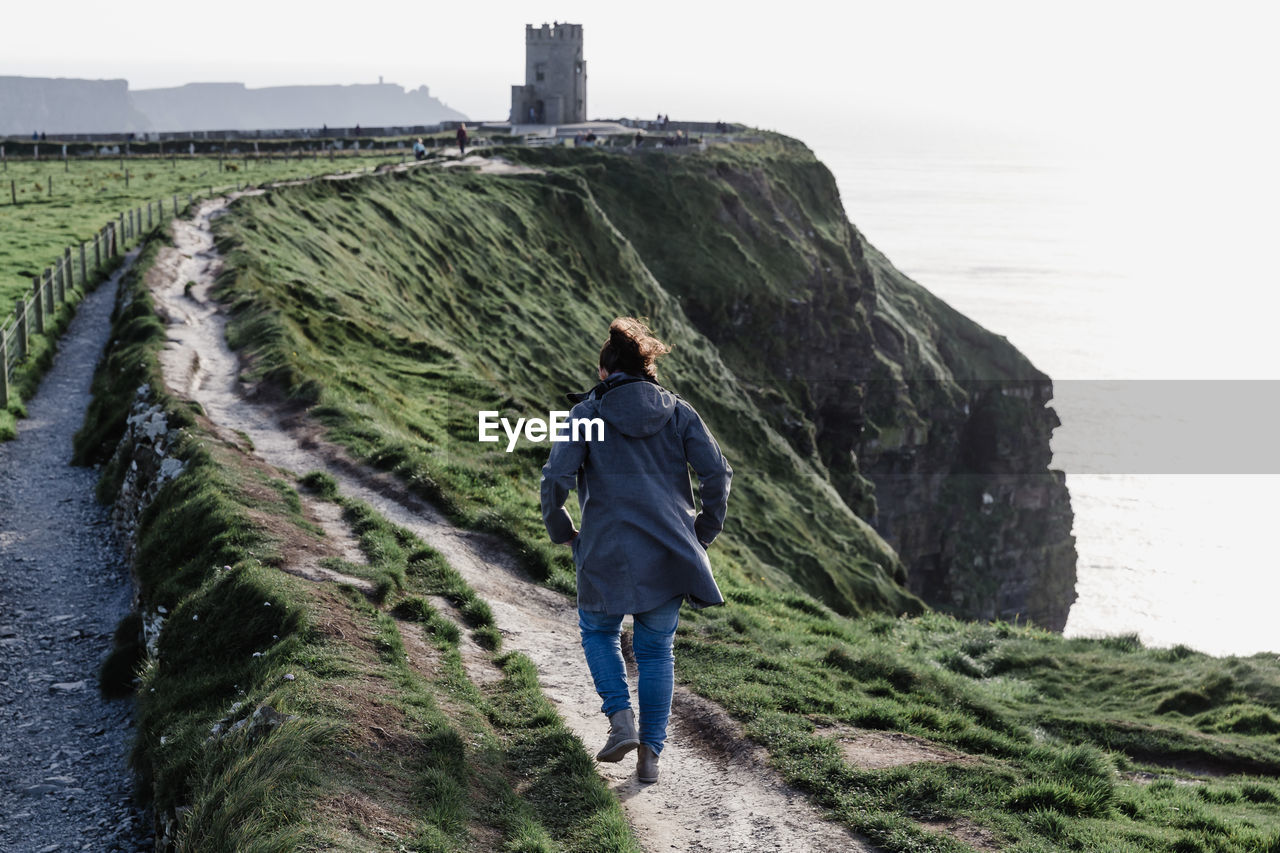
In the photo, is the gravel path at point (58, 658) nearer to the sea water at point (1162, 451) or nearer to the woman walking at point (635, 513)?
the woman walking at point (635, 513)

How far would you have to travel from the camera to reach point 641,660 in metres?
7.86

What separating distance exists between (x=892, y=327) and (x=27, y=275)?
7382cm

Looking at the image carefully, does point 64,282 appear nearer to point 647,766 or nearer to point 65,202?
point 65,202

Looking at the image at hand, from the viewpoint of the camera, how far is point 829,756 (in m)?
9.03

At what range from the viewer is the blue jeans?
771 centimetres

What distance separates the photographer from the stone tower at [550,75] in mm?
105125

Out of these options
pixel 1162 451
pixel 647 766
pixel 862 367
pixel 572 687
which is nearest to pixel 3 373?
pixel 572 687

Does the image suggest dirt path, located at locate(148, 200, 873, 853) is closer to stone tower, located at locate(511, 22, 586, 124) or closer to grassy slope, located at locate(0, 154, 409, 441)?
grassy slope, located at locate(0, 154, 409, 441)

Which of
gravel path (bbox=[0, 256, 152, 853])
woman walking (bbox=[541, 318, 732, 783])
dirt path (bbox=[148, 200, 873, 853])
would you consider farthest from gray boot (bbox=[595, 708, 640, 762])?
gravel path (bbox=[0, 256, 152, 853])

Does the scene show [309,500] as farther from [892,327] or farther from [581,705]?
[892,327]

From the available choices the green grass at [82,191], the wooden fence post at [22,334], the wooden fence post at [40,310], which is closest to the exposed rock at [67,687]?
the wooden fence post at [22,334]

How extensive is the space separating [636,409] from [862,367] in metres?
78.2

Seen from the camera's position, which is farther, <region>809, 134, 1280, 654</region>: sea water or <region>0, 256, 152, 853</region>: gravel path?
<region>809, 134, 1280, 654</region>: sea water

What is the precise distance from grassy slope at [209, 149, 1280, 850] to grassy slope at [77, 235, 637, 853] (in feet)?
7.14
